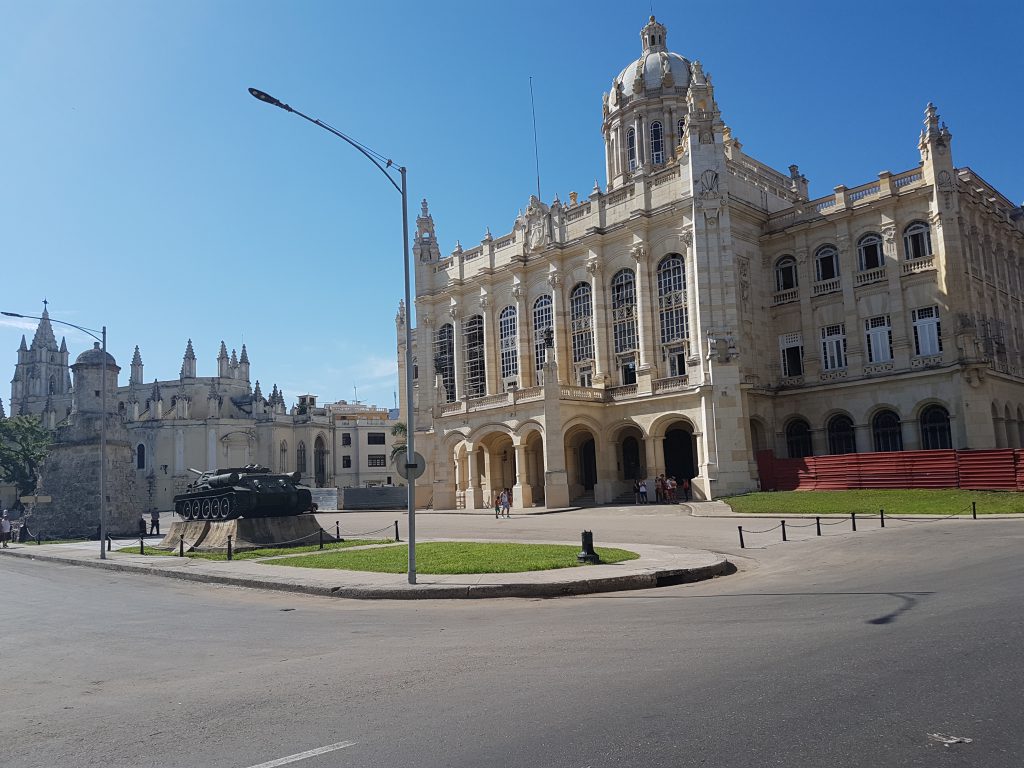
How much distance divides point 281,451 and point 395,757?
289 ft

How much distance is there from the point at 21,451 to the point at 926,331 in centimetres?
7687

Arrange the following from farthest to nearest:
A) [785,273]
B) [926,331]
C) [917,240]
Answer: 1. [785,273]
2. [917,240]
3. [926,331]

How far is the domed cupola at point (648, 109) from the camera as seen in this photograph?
53.7 metres

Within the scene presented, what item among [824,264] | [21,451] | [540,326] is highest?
[824,264]

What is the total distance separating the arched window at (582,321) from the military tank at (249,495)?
24.0 meters

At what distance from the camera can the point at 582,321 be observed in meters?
48.5

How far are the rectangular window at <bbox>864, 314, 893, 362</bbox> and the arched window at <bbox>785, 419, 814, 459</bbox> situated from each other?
16.7 feet

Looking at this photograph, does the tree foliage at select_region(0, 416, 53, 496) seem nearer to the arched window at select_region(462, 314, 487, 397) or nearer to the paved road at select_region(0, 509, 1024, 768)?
the arched window at select_region(462, 314, 487, 397)

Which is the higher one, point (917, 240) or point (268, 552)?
point (917, 240)

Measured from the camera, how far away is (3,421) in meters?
75.4

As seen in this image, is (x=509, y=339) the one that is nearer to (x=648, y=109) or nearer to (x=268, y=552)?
(x=648, y=109)

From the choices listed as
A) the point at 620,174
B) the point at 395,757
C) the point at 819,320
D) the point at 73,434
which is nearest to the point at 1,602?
the point at 395,757

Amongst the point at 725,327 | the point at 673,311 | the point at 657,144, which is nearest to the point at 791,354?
the point at 725,327

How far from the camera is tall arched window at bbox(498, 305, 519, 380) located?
51781 millimetres
